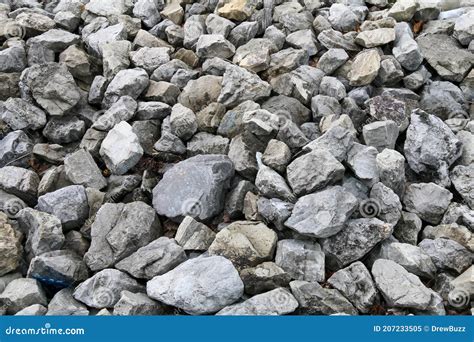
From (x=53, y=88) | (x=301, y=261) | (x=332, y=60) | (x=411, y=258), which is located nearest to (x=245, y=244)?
(x=301, y=261)

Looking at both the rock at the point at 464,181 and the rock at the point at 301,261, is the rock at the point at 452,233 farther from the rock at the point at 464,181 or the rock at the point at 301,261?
the rock at the point at 301,261

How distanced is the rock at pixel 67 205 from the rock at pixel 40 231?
157 mm

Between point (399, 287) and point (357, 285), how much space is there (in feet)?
1.46

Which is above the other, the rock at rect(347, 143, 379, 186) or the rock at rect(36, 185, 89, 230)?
the rock at rect(347, 143, 379, 186)

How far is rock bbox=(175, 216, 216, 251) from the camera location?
654 cm

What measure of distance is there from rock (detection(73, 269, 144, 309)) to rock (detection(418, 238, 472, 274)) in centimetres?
341

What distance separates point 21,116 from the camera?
834 centimetres

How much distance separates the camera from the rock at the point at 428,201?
6.81 m

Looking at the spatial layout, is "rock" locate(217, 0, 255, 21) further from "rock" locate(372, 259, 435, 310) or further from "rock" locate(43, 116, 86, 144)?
"rock" locate(372, 259, 435, 310)

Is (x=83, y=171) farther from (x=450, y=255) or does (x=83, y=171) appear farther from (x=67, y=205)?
(x=450, y=255)

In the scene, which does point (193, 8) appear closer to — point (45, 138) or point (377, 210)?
point (45, 138)

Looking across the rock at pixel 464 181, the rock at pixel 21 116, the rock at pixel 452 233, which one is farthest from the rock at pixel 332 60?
the rock at pixel 21 116

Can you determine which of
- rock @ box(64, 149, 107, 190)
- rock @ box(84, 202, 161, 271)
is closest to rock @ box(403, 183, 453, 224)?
rock @ box(84, 202, 161, 271)

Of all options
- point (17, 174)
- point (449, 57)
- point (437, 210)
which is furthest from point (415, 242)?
point (17, 174)
